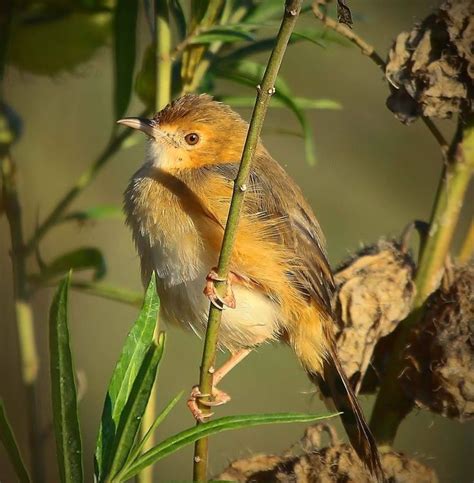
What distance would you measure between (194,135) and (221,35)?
0.68 m

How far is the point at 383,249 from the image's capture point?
10.2 ft

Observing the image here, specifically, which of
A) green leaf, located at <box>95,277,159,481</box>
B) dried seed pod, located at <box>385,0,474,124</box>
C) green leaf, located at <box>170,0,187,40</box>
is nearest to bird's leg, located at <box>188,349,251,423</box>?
green leaf, located at <box>95,277,159,481</box>

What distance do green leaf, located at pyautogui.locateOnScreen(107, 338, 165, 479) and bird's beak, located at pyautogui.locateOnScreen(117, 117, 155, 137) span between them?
1.23m

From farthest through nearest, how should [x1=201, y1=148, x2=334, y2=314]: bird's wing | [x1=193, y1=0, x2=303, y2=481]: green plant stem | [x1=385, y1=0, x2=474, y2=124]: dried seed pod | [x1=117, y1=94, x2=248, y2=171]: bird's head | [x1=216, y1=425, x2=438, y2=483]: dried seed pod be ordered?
[x1=117, y1=94, x2=248, y2=171]: bird's head < [x1=201, y1=148, x2=334, y2=314]: bird's wing < [x1=385, y1=0, x2=474, y2=124]: dried seed pod < [x1=216, y1=425, x2=438, y2=483]: dried seed pod < [x1=193, y1=0, x2=303, y2=481]: green plant stem

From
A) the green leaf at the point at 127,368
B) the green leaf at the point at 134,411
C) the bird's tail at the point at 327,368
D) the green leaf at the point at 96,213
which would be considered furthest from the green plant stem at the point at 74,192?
the green leaf at the point at 134,411

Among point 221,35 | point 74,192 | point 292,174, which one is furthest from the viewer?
point 292,174

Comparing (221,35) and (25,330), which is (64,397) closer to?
(25,330)

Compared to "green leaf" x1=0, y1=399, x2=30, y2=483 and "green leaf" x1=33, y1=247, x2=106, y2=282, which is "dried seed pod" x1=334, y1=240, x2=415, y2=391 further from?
"green leaf" x1=0, y1=399, x2=30, y2=483

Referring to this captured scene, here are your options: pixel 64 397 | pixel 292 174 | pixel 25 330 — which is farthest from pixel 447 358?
pixel 292 174

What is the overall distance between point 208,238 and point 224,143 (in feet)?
1.96

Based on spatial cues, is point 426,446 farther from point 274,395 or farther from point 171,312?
point 171,312

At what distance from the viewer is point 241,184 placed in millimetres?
2115

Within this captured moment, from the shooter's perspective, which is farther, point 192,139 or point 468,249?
point 192,139

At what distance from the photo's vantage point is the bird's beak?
3.39 m
